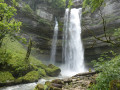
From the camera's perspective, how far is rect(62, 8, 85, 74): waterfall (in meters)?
19.0

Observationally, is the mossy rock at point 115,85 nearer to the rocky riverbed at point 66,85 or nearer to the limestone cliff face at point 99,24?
the rocky riverbed at point 66,85

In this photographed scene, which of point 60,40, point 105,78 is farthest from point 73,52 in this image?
point 105,78

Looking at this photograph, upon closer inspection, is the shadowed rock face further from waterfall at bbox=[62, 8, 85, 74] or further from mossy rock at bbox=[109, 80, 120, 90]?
mossy rock at bbox=[109, 80, 120, 90]

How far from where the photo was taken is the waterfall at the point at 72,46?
19.0 m

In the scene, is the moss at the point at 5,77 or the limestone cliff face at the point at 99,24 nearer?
the moss at the point at 5,77

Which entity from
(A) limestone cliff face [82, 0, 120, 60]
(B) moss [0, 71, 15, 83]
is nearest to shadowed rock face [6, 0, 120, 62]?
(A) limestone cliff face [82, 0, 120, 60]

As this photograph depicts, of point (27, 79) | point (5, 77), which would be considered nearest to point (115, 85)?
point (27, 79)

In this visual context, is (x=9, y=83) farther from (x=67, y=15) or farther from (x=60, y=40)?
(x=67, y=15)

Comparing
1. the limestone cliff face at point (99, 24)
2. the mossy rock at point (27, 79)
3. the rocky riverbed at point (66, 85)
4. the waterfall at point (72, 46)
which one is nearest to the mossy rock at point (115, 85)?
the rocky riverbed at point (66, 85)

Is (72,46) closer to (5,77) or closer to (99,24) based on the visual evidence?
(99,24)

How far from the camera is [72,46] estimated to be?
20234 mm

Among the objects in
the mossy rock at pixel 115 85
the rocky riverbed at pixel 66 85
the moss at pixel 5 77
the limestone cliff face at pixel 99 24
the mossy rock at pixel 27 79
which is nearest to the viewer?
the mossy rock at pixel 115 85

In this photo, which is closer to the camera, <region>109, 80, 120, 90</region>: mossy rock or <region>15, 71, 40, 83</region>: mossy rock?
<region>109, 80, 120, 90</region>: mossy rock

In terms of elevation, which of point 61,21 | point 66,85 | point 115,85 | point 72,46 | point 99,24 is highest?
point 61,21
